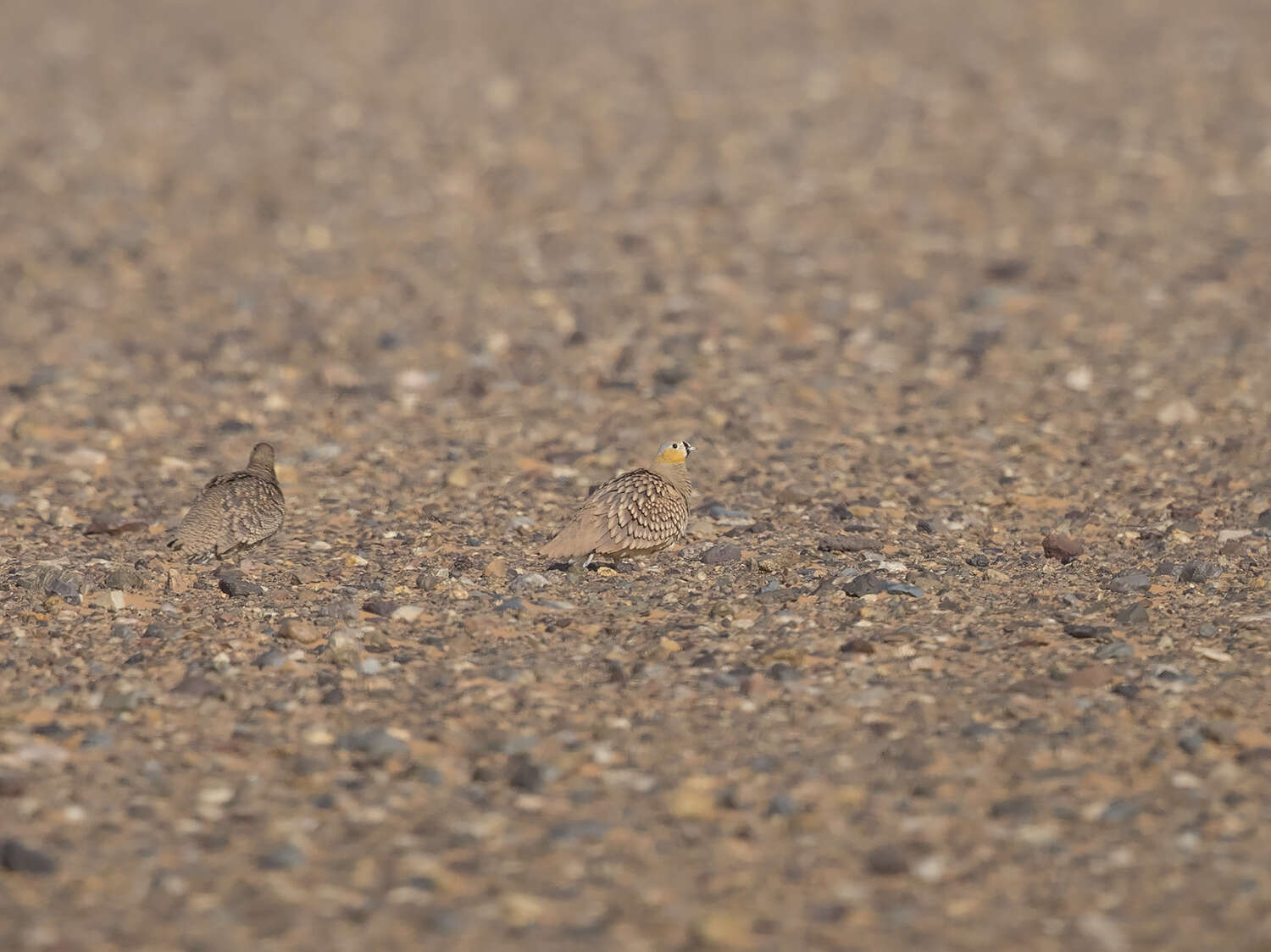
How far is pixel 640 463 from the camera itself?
1034cm

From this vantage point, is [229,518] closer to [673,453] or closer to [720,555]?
[673,453]

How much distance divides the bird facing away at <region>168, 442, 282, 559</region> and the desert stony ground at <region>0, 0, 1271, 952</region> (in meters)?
0.16

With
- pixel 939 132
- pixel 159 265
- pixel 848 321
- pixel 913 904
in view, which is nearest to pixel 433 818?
pixel 913 904

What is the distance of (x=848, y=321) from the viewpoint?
515 inches

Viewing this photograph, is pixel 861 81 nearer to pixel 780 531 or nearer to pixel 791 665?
pixel 780 531

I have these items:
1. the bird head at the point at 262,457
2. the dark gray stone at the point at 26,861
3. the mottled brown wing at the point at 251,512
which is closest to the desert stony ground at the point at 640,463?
the dark gray stone at the point at 26,861

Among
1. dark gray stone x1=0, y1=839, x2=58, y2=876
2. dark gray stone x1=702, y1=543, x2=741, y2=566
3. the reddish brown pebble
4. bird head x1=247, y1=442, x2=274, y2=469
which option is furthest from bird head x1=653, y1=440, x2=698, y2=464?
dark gray stone x1=0, y1=839, x2=58, y2=876

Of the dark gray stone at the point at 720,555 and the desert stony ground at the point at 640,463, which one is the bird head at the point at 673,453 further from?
the dark gray stone at the point at 720,555

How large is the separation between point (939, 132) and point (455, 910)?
14.1m

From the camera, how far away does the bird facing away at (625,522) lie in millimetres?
8367

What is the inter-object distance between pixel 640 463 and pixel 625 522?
1998 millimetres

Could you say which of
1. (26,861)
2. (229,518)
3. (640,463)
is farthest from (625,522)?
(26,861)

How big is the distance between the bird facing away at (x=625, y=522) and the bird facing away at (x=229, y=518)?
60.8 inches

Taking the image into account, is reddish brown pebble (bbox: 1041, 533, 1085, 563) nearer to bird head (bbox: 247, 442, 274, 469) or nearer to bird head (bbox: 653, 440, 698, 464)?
bird head (bbox: 653, 440, 698, 464)
